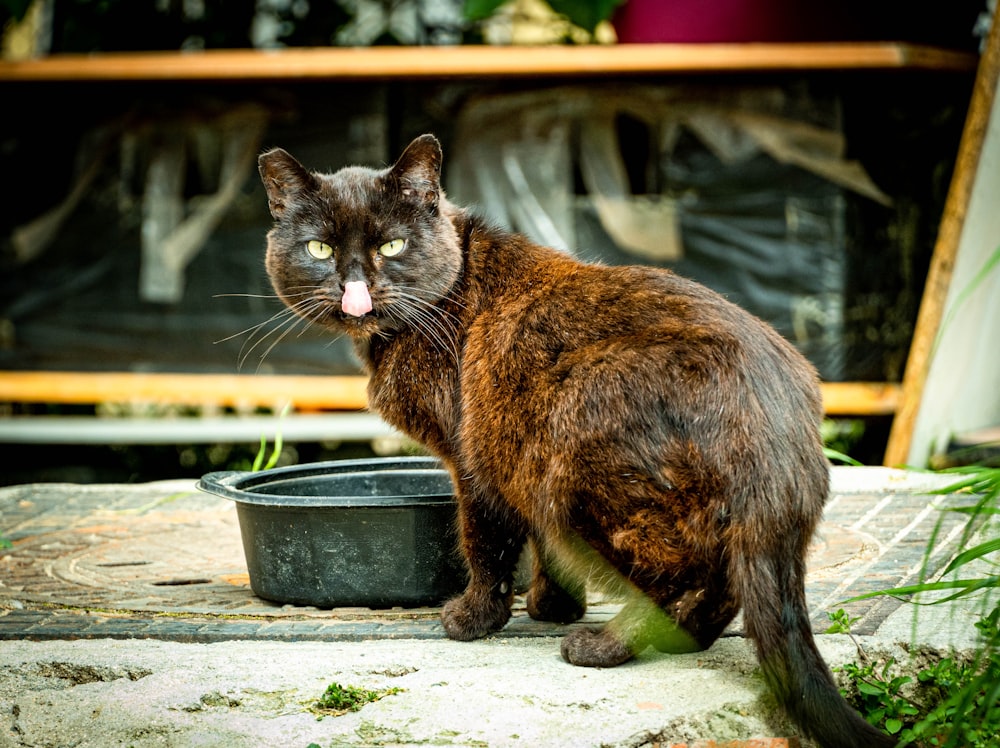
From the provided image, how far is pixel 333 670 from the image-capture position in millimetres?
2254

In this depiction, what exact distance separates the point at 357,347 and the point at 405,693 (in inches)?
40.7

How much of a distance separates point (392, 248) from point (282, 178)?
0.36 meters

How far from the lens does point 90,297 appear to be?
19.0 feet

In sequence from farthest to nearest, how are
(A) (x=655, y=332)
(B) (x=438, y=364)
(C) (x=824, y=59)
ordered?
(C) (x=824, y=59) < (B) (x=438, y=364) < (A) (x=655, y=332)

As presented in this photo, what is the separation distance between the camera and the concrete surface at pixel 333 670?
2.01 m

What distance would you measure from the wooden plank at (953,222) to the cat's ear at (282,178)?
3056mm

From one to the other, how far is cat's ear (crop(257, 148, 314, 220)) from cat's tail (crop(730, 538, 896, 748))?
4.77ft

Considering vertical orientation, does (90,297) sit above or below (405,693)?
above

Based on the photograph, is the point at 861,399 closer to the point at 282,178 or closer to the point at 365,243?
the point at 365,243

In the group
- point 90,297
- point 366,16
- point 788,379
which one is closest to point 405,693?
point 788,379

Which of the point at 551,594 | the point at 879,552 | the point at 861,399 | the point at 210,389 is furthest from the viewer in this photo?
the point at 210,389

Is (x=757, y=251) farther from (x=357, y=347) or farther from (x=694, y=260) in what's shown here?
(x=357, y=347)

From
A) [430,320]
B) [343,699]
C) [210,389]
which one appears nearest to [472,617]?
[343,699]

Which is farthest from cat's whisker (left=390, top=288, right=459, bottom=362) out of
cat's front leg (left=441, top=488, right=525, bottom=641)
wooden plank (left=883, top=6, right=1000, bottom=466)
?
wooden plank (left=883, top=6, right=1000, bottom=466)
